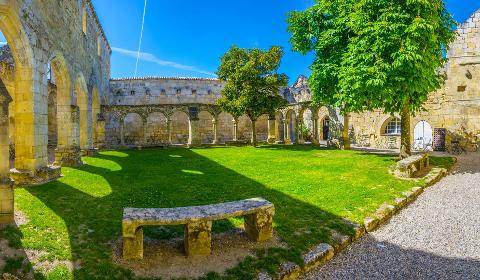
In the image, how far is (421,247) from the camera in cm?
482

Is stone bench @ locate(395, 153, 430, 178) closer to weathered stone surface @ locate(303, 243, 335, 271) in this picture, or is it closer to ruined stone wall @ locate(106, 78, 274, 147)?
weathered stone surface @ locate(303, 243, 335, 271)

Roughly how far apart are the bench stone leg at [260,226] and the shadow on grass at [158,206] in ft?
1.02

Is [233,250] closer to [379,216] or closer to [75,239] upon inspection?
[75,239]

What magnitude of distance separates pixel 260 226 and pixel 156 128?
26273 millimetres

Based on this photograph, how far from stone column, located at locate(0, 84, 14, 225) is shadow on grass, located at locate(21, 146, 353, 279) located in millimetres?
801

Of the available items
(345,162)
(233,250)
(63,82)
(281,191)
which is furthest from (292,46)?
(233,250)

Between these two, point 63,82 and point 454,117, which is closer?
point 63,82

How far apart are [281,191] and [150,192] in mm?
3319

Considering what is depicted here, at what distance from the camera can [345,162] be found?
12.5m

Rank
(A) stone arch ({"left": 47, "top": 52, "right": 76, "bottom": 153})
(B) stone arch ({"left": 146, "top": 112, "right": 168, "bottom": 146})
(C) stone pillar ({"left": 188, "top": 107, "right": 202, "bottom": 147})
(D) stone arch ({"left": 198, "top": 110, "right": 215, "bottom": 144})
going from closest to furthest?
(A) stone arch ({"left": 47, "top": 52, "right": 76, "bottom": 153}) < (C) stone pillar ({"left": 188, "top": 107, "right": 202, "bottom": 147}) < (B) stone arch ({"left": 146, "top": 112, "right": 168, "bottom": 146}) < (D) stone arch ({"left": 198, "top": 110, "right": 215, "bottom": 144})

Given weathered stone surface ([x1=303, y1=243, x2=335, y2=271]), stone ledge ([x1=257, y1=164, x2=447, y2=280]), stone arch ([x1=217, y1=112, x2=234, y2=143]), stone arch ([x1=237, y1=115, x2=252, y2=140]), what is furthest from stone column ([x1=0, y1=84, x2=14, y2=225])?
stone arch ([x1=237, y1=115, x2=252, y2=140])

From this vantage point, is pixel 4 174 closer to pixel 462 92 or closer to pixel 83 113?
pixel 83 113

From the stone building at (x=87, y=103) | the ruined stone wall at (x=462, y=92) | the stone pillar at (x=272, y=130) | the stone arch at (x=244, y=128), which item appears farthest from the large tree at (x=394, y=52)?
the stone arch at (x=244, y=128)

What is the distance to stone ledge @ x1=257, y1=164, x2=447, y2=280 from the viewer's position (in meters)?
3.89
